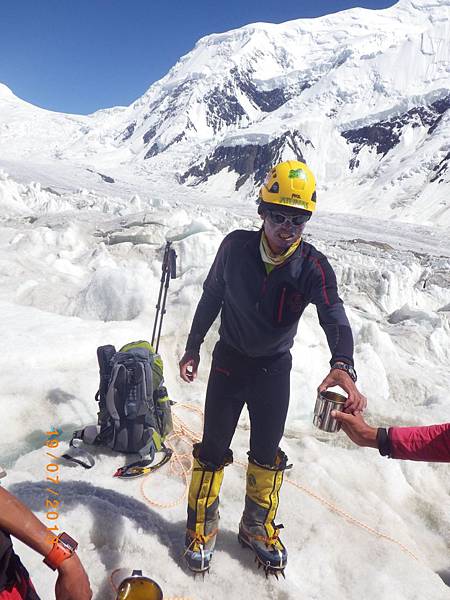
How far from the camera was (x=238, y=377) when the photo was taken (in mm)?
2568

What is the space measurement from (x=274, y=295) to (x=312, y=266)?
26cm

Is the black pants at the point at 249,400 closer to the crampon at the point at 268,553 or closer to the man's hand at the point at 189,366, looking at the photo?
the man's hand at the point at 189,366

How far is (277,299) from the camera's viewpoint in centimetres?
241

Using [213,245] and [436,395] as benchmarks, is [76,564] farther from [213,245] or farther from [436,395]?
[213,245]

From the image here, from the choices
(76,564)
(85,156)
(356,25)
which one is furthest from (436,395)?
(356,25)

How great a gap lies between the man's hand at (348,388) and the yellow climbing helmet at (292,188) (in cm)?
85

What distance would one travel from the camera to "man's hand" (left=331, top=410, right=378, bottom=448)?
1.88m

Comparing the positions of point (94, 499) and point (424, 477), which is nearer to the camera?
point (94, 499)

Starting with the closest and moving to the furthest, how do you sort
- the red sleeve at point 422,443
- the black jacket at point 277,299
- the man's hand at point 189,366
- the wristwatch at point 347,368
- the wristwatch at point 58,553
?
the wristwatch at point 58,553 < the red sleeve at point 422,443 < the wristwatch at point 347,368 < the black jacket at point 277,299 < the man's hand at point 189,366

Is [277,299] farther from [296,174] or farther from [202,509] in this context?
[202,509]

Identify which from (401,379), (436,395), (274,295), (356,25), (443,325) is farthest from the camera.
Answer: (356,25)

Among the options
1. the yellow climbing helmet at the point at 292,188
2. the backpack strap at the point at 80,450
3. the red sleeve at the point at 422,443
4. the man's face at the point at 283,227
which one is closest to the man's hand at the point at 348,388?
the red sleeve at the point at 422,443

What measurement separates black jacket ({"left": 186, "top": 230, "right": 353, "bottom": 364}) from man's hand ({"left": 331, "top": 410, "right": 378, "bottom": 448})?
0.38 m

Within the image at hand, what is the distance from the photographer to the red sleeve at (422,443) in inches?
70.9
